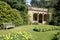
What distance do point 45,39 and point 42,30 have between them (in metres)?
3.00

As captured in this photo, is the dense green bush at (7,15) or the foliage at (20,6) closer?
the dense green bush at (7,15)

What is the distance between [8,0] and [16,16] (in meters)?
4.92

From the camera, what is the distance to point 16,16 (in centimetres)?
2644

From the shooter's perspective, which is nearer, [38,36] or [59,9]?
[38,36]

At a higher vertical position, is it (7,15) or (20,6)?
(20,6)

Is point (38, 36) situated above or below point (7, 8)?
below

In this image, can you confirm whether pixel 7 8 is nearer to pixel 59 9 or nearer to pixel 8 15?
pixel 8 15

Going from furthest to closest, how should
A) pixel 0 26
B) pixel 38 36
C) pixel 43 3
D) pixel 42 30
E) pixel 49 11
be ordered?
pixel 43 3
pixel 49 11
pixel 0 26
pixel 42 30
pixel 38 36

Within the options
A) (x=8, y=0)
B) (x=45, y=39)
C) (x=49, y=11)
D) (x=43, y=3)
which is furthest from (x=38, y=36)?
(x=43, y=3)

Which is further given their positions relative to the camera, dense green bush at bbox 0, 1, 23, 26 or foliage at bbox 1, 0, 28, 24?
foliage at bbox 1, 0, 28, 24

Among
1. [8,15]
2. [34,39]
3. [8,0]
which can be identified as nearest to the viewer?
[34,39]

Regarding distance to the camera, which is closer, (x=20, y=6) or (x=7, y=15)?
(x=7, y=15)

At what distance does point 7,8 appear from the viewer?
85.4 ft

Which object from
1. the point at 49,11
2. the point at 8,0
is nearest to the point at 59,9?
the point at 49,11
